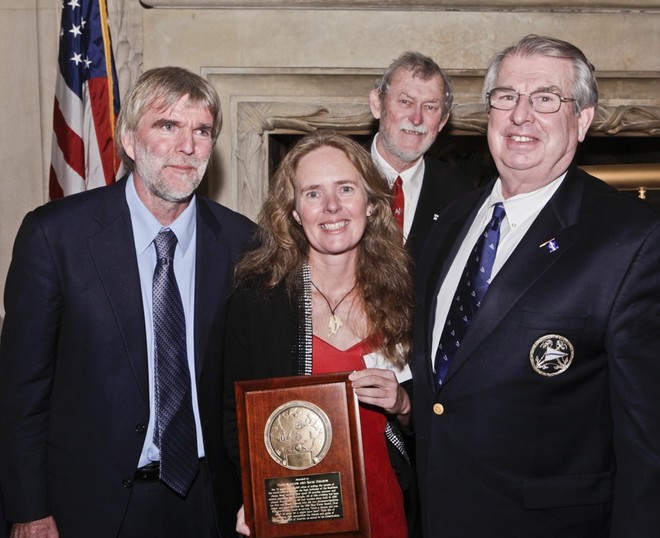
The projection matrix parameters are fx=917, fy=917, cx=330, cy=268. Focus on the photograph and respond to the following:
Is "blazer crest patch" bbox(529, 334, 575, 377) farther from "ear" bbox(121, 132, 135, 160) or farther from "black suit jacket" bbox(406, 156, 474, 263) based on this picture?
"ear" bbox(121, 132, 135, 160)

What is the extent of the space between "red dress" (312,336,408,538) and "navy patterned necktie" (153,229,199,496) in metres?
0.47

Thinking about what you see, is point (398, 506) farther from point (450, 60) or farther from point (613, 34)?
point (613, 34)

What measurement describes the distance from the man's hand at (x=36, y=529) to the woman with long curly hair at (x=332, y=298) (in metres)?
0.67

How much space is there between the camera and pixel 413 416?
3105 mm

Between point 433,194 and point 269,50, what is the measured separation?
4.66 ft

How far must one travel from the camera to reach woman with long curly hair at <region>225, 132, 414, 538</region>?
315 centimetres

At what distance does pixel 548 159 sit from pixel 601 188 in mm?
197

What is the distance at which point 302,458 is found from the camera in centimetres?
287

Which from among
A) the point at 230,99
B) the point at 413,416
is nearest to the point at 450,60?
the point at 230,99

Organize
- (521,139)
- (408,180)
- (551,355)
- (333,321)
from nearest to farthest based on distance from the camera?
1. (551,355)
2. (521,139)
3. (333,321)
4. (408,180)

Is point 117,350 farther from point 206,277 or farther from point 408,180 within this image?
point 408,180

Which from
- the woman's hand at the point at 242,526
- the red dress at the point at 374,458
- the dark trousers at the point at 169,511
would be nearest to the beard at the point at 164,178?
the red dress at the point at 374,458

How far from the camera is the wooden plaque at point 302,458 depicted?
2.87m

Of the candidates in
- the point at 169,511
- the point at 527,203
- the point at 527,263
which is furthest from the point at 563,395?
the point at 169,511
